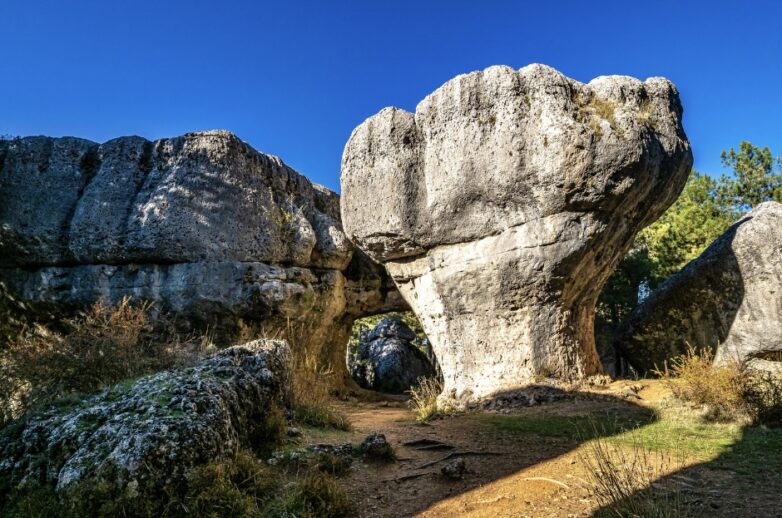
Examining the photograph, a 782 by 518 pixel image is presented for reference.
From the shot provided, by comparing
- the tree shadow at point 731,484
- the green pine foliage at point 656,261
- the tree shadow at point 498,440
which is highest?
the green pine foliage at point 656,261

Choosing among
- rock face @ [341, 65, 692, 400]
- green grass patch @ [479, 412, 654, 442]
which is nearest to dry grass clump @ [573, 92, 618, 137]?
rock face @ [341, 65, 692, 400]

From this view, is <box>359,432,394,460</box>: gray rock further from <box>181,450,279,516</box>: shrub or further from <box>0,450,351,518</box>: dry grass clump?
<box>181,450,279,516</box>: shrub

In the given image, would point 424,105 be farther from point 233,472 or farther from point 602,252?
point 233,472

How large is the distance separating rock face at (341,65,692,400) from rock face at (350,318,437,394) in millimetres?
8108

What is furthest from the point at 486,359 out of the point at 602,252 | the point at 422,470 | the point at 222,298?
the point at 222,298

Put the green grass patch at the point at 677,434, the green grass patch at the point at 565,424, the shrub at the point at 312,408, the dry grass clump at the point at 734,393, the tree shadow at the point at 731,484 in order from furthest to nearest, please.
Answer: the shrub at the point at 312,408
the green grass patch at the point at 565,424
the dry grass clump at the point at 734,393
the green grass patch at the point at 677,434
the tree shadow at the point at 731,484

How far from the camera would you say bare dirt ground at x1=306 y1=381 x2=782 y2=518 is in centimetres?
385

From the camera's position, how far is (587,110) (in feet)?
30.7

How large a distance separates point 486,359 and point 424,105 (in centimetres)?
588

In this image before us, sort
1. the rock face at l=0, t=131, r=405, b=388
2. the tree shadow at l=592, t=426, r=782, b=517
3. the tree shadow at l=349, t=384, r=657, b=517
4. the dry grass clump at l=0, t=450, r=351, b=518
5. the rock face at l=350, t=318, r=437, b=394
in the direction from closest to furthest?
the dry grass clump at l=0, t=450, r=351, b=518 → the tree shadow at l=592, t=426, r=782, b=517 → the tree shadow at l=349, t=384, r=657, b=517 → the rock face at l=0, t=131, r=405, b=388 → the rock face at l=350, t=318, r=437, b=394

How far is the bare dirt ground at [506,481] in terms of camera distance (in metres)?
3.85

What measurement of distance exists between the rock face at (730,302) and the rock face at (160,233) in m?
9.33

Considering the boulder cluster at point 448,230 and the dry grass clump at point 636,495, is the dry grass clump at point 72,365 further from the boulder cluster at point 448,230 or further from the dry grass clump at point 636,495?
the dry grass clump at point 636,495

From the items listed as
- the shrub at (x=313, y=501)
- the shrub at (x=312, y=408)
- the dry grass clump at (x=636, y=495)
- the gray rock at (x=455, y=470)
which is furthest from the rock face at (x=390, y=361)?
the shrub at (x=313, y=501)
